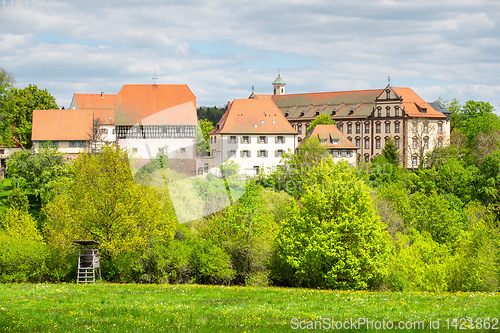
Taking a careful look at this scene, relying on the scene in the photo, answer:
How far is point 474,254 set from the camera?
45719 millimetres

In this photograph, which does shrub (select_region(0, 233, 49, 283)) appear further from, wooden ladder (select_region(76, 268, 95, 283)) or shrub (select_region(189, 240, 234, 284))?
shrub (select_region(189, 240, 234, 284))

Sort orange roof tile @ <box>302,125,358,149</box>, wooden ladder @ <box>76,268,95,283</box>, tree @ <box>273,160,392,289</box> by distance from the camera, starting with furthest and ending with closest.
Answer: orange roof tile @ <box>302,125,358,149</box> → tree @ <box>273,160,392,289</box> → wooden ladder @ <box>76,268,95,283</box>

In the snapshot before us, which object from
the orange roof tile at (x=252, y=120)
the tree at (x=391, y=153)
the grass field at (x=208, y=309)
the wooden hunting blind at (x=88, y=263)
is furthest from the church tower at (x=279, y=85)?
the grass field at (x=208, y=309)

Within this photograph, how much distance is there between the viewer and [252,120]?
89625mm

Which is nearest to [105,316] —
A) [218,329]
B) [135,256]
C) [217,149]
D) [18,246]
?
[218,329]

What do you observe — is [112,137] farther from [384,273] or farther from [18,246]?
[384,273]

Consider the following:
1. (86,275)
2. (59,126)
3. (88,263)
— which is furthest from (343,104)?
(86,275)

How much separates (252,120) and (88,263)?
60.0 m

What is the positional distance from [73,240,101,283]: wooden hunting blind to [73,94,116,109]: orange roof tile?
73.4m

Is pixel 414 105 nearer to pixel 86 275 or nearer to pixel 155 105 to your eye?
pixel 155 105

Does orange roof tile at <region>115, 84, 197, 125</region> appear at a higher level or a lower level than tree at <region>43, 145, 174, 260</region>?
higher

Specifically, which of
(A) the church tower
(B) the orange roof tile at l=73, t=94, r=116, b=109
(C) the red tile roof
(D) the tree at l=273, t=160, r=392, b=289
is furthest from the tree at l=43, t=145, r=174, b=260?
(A) the church tower

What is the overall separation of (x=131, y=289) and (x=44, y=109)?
75766mm

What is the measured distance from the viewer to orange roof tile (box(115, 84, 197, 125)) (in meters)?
90.3
